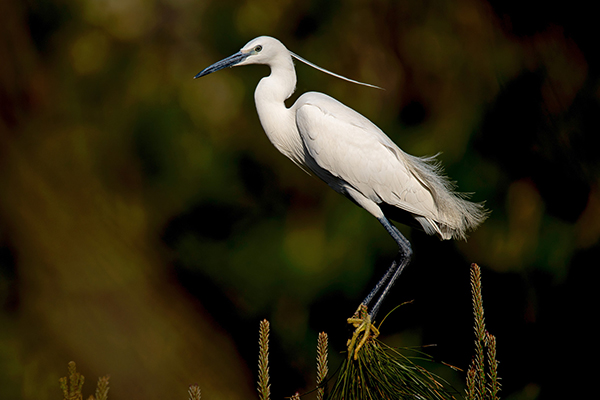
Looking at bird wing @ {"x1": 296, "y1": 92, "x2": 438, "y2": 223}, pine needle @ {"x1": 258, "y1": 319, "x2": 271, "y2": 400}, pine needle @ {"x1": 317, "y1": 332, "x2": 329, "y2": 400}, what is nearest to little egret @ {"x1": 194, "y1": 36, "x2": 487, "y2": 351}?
bird wing @ {"x1": 296, "y1": 92, "x2": 438, "y2": 223}

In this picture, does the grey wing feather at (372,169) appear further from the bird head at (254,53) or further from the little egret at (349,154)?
the bird head at (254,53)

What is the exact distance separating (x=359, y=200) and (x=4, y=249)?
2.28 meters

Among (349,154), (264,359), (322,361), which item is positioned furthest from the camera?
(349,154)

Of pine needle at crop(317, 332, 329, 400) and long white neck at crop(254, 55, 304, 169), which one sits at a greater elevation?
long white neck at crop(254, 55, 304, 169)

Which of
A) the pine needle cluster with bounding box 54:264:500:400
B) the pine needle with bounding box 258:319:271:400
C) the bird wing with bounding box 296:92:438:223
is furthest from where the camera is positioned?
the bird wing with bounding box 296:92:438:223

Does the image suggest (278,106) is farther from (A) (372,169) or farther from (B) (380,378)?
(B) (380,378)

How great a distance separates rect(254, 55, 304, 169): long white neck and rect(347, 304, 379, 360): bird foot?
0.55 metres

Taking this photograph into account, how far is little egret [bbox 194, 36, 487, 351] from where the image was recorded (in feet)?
4.11

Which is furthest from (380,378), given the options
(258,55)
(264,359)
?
(258,55)

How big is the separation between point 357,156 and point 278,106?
10.5 inches

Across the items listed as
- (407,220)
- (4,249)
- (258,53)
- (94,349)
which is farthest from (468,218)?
(4,249)

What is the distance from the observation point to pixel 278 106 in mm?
1304

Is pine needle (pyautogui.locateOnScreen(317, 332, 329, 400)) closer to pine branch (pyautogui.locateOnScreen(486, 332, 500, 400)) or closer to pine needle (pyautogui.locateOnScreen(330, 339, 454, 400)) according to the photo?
pine needle (pyautogui.locateOnScreen(330, 339, 454, 400))

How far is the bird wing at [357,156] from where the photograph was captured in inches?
49.0
